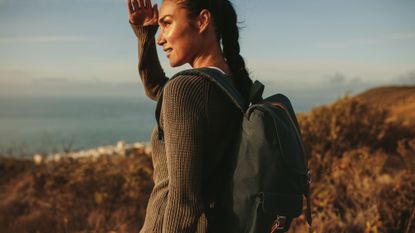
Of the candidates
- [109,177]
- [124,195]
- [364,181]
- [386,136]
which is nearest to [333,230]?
[364,181]

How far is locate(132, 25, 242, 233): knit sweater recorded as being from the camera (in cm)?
156

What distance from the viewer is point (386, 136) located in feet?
25.6

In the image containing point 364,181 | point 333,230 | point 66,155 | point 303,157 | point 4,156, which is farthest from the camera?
point 4,156

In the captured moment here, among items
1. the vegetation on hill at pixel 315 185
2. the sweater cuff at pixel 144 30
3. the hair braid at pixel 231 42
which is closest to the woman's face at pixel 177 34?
the hair braid at pixel 231 42

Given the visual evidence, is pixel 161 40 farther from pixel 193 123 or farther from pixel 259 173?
pixel 259 173

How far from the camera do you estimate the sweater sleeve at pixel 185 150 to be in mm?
1553

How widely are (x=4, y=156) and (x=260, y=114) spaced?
6.86 meters

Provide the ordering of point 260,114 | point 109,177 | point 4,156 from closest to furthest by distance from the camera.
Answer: point 260,114
point 109,177
point 4,156

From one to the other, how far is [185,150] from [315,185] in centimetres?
423

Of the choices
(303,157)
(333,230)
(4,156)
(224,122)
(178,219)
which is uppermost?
(224,122)

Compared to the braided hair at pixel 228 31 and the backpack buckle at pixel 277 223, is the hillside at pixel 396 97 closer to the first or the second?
the braided hair at pixel 228 31

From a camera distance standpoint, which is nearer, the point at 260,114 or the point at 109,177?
the point at 260,114

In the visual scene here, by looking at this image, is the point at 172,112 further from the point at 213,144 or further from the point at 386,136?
the point at 386,136

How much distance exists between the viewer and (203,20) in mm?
1789
